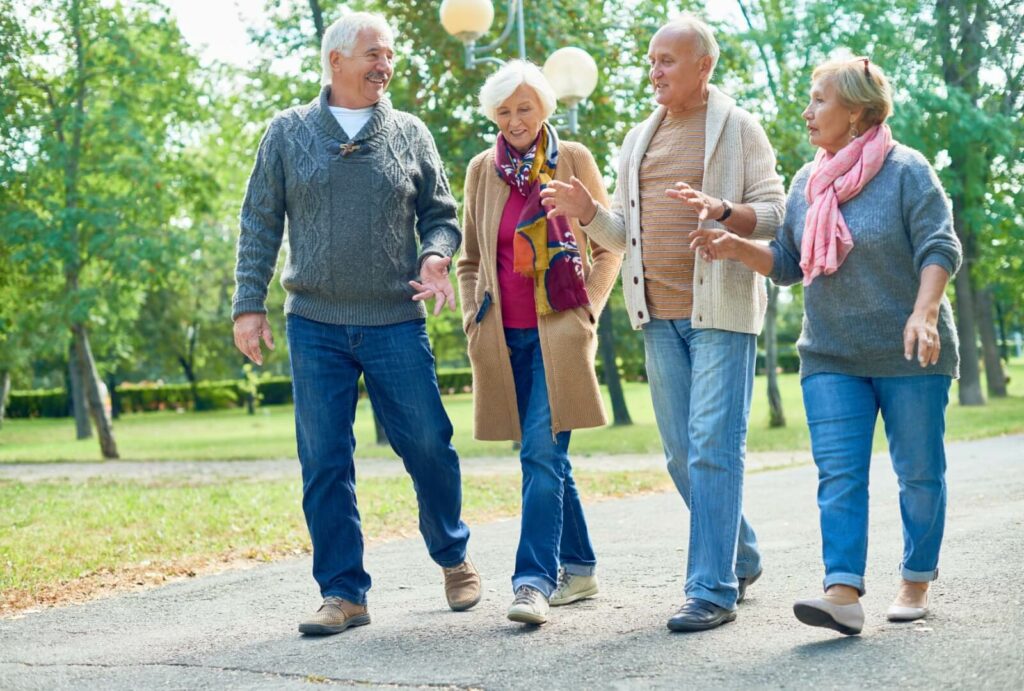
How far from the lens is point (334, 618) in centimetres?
489

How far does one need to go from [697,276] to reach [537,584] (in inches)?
50.0

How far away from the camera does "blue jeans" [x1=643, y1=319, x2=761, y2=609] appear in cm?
457

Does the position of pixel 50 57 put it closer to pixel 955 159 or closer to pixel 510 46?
pixel 510 46

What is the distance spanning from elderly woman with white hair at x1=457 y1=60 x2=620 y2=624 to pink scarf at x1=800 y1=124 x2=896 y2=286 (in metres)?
0.93

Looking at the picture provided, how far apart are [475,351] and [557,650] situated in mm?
1329

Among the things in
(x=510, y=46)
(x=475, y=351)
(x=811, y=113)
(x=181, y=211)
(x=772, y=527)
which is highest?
(x=510, y=46)

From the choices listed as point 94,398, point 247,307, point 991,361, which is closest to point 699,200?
point 247,307

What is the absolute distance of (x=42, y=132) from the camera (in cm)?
2336

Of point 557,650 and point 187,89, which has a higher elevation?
point 187,89

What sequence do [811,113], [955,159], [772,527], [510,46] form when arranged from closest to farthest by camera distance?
[811,113], [772,527], [510,46], [955,159]

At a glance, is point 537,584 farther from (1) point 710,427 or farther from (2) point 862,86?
(2) point 862,86

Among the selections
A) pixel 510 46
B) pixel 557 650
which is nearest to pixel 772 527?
pixel 557 650

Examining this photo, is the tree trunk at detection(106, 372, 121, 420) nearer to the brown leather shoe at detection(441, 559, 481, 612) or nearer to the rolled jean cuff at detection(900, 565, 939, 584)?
the brown leather shoe at detection(441, 559, 481, 612)

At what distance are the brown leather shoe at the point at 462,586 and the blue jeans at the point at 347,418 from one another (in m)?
0.30
